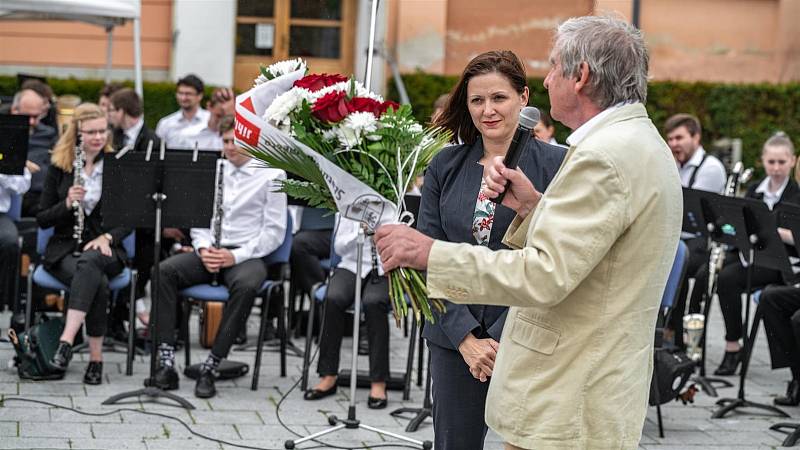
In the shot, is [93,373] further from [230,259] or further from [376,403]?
[376,403]

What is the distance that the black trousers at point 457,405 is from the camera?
A: 3896 mm

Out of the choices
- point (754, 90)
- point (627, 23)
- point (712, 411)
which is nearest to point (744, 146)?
point (754, 90)

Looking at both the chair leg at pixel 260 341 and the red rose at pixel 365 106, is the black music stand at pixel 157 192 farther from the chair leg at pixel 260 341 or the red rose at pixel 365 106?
the red rose at pixel 365 106

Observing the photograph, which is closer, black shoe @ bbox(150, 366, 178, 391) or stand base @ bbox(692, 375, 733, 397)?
black shoe @ bbox(150, 366, 178, 391)

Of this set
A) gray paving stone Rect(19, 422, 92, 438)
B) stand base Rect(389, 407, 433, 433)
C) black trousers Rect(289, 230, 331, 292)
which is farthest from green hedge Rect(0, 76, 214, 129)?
gray paving stone Rect(19, 422, 92, 438)

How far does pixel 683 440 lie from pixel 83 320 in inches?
150

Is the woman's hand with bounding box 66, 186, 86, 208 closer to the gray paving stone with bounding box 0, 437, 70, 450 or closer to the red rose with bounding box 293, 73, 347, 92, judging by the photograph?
the gray paving stone with bounding box 0, 437, 70, 450

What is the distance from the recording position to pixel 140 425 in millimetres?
6266

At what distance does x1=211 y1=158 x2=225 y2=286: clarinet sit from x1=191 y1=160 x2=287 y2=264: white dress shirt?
0.28 ft

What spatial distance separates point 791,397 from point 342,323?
9.73 feet

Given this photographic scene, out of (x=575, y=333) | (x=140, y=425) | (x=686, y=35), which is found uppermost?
(x=686, y=35)

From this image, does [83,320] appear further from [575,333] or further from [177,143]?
[575,333]

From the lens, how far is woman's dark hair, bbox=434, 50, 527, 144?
432 cm

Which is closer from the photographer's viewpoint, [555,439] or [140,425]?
[555,439]
